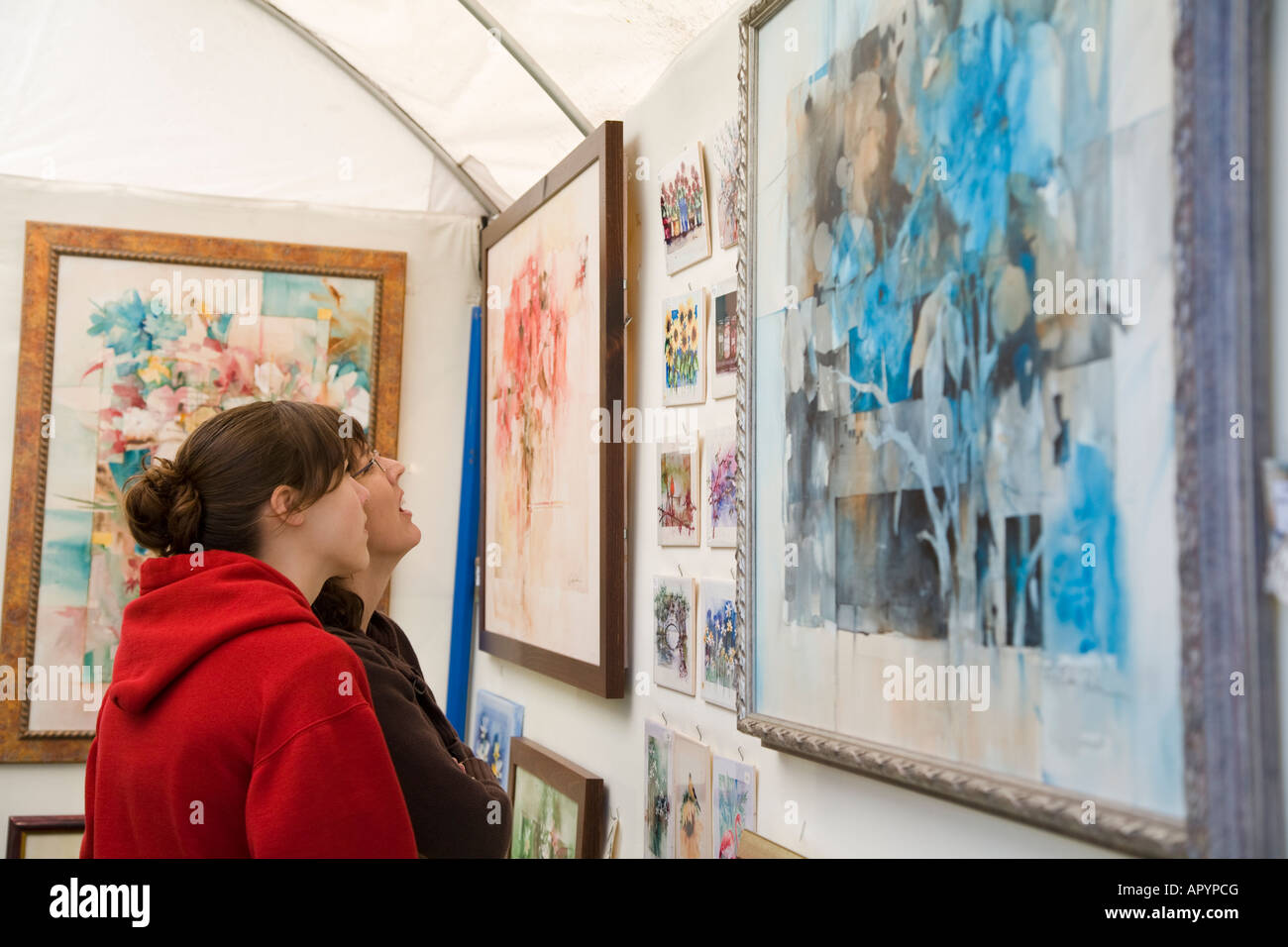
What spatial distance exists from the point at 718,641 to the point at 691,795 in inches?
12.4

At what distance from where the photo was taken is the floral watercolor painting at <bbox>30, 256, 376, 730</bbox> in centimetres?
355

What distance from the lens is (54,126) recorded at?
12.0 ft

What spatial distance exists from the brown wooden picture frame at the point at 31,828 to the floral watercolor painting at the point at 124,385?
262 millimetres

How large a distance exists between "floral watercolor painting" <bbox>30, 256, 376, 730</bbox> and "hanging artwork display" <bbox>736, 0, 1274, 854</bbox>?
2.23 meters

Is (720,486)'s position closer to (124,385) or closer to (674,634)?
(674,634)

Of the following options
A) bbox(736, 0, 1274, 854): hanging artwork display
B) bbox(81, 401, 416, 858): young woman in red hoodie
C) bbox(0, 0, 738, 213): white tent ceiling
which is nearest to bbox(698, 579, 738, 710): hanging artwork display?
bbox(736, 0, 1274, 854): hanging artwork display

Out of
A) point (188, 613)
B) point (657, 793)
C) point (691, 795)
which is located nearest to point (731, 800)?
point (691, 795)

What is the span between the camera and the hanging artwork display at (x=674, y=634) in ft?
7.36

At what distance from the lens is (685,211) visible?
7.63ft

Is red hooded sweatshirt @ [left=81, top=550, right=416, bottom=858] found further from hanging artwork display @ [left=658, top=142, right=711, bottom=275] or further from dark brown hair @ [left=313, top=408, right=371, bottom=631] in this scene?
hanging artwork display @ [left=658, top=142, right=711, bottom=275]

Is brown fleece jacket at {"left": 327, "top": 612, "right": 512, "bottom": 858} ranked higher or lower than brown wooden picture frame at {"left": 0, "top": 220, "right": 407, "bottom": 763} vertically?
lower

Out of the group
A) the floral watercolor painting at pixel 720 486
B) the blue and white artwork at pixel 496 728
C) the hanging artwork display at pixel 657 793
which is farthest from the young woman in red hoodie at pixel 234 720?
the blue and white artwork at pixel 496 728

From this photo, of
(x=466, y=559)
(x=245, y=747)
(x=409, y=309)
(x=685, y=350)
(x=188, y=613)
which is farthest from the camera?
(x=409, y=309)
